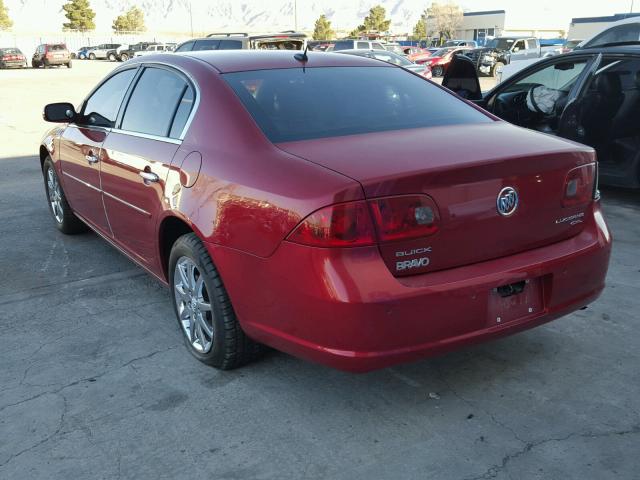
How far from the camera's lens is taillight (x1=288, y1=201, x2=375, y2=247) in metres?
2.54

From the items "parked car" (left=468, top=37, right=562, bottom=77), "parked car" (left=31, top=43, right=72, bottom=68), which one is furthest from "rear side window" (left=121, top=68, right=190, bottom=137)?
"parked car" (left=31, top=43, right=72, bottom=68)

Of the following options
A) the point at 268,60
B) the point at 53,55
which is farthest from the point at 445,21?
the point at 268,60

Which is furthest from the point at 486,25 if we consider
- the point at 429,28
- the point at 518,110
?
the point at 518,110

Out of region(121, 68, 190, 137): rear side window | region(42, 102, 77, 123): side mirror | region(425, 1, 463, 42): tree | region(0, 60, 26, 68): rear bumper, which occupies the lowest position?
region(0, 60, 26, 68): rear bumper

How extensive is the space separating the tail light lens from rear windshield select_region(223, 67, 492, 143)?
0.65 meters

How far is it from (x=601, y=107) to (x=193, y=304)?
15.8 feet

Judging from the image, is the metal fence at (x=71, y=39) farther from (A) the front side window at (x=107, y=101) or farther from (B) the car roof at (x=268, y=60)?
(B) the car roof at (x=268, y=60)

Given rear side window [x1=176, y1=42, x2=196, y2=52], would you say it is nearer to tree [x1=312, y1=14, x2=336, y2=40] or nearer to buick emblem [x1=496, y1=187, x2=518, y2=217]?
buick emblem [x1=496, y1=187, x2=518, y2=217]

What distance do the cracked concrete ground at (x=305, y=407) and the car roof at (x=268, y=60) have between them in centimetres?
155

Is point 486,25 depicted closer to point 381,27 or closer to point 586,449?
point 381,27

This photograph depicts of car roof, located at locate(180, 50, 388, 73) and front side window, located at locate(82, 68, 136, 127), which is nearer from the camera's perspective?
car roof, located at locate(180, 50, 388, 73)

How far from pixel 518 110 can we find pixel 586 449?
528 cm

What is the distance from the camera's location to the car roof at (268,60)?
12.0 ft

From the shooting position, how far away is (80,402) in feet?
10.3
